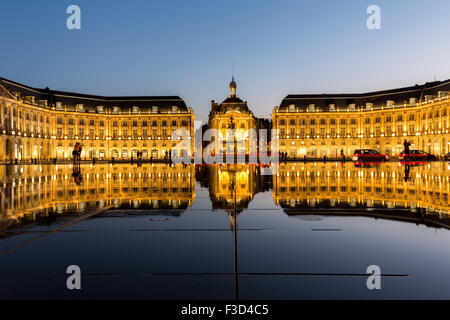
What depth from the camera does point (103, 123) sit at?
8250 cm

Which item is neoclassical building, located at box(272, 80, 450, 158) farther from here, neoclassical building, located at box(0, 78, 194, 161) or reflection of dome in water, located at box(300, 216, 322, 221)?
reflection of dome in water, located at box(300, 216, 322, 221)

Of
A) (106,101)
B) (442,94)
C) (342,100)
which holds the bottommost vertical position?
(442,94)

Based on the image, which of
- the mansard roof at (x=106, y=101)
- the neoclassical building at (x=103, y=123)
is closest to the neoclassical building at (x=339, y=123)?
the neoclassical building at (x=103, y=123)

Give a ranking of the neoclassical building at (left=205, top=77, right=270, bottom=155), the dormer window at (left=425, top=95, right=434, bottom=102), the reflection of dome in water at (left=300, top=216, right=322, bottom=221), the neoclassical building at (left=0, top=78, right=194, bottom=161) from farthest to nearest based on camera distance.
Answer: the neoclassical building at (left=205, top=77, right=270, bottom=155)
the neoclassical building at (left=0, top=78, right=194, bottom=161)
the dormer window at (left=425, top=95, right=434, bottom=102)
the reflection of dome in water at (left=300, top=216, right=322, bottom=221)

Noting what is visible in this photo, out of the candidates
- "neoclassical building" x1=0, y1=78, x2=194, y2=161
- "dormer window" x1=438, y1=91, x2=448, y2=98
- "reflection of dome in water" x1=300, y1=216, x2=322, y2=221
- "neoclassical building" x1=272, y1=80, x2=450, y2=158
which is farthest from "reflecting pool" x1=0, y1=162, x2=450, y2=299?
"neoclassical building" x1=272, y1=80, x2=450, y2=158

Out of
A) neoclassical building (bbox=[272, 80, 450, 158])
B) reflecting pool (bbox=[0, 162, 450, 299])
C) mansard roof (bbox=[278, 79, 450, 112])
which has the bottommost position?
reflecting pool (bbox=[0, 162, 450, 299])

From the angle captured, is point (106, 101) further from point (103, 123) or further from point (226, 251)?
point (226, 251)

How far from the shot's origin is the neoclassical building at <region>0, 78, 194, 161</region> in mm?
71250

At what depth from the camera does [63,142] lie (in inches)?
3019

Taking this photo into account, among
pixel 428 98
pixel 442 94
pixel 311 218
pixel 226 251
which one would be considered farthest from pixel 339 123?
pixel 226 251

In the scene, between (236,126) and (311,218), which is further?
(236,126)

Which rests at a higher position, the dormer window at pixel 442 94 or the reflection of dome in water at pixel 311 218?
the dormer window at pixel 442 94

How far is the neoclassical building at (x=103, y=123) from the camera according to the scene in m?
71.2

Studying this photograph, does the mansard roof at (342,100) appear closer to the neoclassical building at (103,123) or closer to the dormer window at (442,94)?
the dormer window at (442,94)
